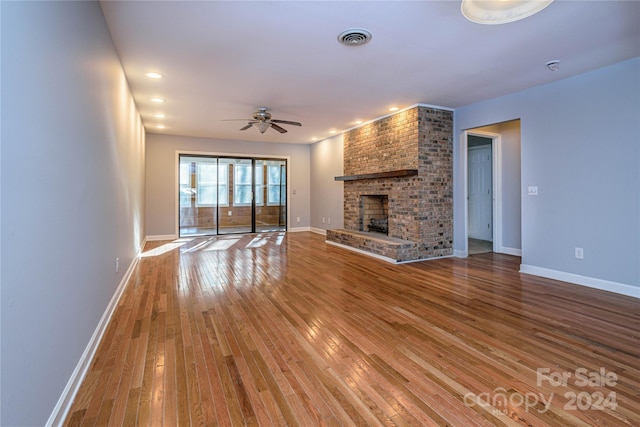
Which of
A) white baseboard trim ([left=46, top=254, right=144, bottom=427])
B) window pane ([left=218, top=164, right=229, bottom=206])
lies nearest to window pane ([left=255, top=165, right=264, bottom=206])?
window pane ([left=218, top=164, right=229, bottom=206])

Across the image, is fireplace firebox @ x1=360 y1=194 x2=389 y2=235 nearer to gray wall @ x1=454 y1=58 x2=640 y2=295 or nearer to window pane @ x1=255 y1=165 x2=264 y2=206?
gray wall @ x1=454 y1=58 x2=640 y2=295

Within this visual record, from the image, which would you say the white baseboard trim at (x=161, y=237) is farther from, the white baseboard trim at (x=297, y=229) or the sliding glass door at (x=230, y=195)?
the white baseboard trim at (x=297, y=229)

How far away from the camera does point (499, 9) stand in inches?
72.9

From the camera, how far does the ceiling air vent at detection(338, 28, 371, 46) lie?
9.12 ft

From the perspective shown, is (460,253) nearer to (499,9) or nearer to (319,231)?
(319,231)

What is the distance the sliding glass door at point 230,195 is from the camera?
26.2 ft

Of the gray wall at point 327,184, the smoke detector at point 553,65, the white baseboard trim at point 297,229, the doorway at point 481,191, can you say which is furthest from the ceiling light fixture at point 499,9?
the white baseboard trim at point 297,229

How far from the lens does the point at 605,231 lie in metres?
3.57

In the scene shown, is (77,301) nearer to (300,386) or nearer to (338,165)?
(300,386)

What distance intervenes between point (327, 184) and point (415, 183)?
336cm

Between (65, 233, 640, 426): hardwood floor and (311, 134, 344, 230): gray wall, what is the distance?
3.97m

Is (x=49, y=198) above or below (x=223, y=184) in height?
below

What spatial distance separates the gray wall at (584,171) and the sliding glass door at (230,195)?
19.6 feet

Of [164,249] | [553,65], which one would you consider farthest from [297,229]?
[553,65]
